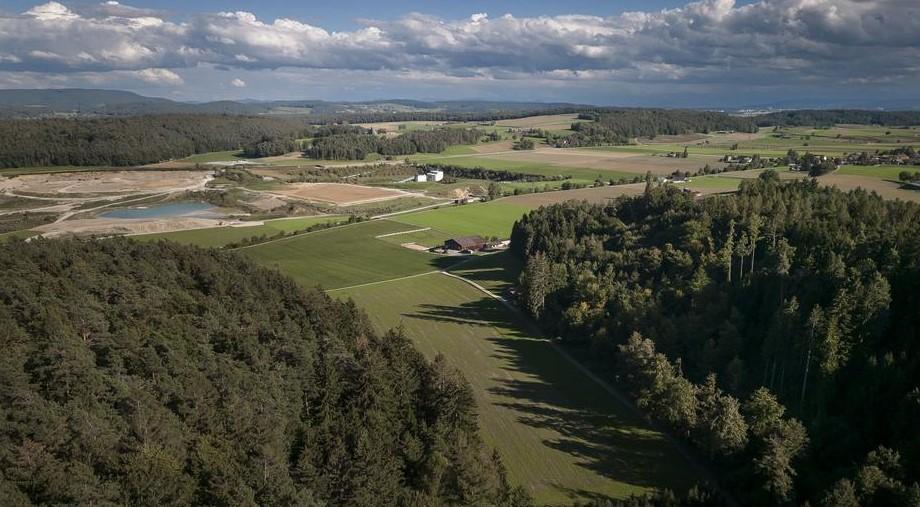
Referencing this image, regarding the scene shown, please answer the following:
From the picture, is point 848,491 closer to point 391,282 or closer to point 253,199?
point 391,282

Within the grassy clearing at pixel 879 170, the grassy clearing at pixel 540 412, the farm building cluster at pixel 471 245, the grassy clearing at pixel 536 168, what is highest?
the grassy clearing at pixel 879 170

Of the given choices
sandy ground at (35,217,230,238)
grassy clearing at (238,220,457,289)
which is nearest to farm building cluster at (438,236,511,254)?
grassy clearing at (238,220,457,289)

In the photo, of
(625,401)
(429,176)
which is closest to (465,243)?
(625,401)

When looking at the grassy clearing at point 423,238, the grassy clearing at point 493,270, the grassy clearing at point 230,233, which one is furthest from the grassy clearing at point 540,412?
the grassy clearing at point 230,233

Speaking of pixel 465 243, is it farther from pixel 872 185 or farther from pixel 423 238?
pixel 872 185

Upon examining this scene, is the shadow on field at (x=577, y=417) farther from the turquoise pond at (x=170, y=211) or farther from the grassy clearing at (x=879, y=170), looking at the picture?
the turquoise pond at (x=170, y=211)

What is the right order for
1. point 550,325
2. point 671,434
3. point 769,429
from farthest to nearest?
point 550,325 → point 671,434 → point 769,429

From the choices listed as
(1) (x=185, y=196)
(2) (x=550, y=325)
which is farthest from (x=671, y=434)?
(1) (x=185, y=196)
